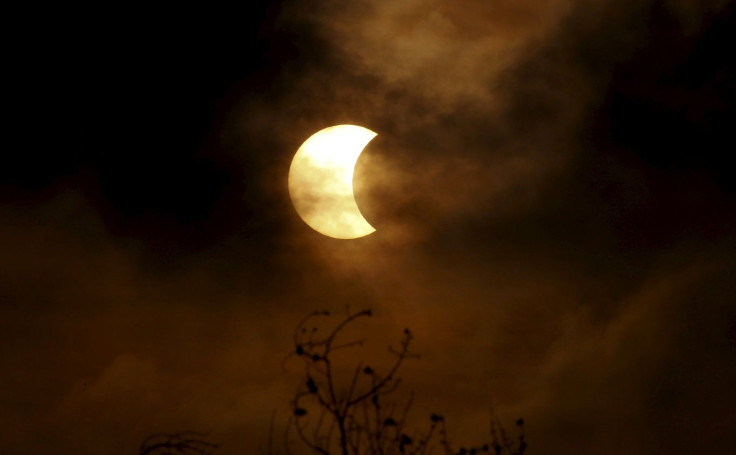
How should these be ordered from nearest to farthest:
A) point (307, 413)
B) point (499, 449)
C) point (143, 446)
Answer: point (143, 446), point (307, 413), point (499, 449)

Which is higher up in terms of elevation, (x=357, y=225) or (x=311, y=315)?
(x=357, y=225)

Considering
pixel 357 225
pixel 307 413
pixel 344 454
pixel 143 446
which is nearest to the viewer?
pixel 143 446

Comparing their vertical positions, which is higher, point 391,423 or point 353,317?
point 353,317

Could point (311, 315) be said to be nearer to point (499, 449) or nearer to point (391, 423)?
point (391, 423)

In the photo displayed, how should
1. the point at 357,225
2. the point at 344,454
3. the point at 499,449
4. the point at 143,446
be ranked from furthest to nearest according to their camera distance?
the point at 357,225 < the point at 499,449 < the point at 344,454 < the point at 143,446

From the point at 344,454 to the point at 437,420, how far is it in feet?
5.06

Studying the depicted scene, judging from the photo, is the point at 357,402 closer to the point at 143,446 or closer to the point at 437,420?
the point at 437,420

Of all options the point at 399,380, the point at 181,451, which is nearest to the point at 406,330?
the point at 399,380

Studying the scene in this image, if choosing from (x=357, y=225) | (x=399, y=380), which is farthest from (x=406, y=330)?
(x=357, y=225)

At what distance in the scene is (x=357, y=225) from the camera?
21.2 metres

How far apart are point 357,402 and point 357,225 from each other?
9.71 meters

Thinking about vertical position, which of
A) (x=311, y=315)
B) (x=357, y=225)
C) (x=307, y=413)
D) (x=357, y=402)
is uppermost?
(x=357, y=225)

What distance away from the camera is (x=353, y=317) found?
37.3 feet

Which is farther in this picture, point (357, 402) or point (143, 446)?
point (357, 402)
